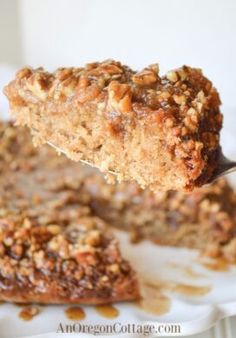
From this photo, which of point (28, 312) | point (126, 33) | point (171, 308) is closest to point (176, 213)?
point (171, 308)

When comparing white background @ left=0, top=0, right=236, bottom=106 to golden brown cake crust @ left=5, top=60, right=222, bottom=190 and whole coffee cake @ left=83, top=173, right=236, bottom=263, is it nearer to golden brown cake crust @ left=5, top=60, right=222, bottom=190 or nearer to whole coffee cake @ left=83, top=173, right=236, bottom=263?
whole coffee cake @ left=83, top=173, right=236, bottom=263

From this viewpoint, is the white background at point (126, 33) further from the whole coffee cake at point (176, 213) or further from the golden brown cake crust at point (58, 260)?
the golden brown cake crust at point (58, 260)

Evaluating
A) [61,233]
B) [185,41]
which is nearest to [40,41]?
[185,41]

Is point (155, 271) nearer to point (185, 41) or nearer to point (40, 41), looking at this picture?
point (185, 41)

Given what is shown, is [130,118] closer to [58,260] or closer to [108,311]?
[58,260]

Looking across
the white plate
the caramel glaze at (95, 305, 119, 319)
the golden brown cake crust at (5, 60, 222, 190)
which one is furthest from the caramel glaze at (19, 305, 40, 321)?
the golden brown cake crust at (5, 60, 222, 190)
